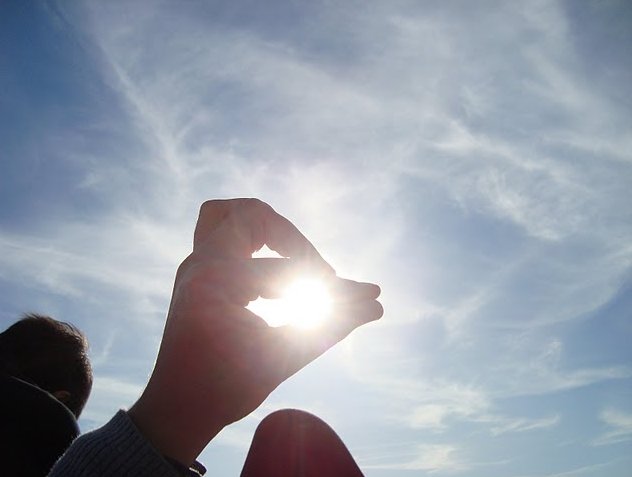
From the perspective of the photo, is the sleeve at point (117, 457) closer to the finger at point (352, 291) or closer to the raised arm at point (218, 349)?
the raised arm at point (218, 349)

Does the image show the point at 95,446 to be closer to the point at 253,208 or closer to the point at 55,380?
the point at 253,208

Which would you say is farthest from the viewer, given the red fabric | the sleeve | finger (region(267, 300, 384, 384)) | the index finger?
the index finger

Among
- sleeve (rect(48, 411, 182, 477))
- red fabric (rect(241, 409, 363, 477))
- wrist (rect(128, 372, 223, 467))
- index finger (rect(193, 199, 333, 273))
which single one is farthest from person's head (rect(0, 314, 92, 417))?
red fabric (rect(241, 409, 363, 477))

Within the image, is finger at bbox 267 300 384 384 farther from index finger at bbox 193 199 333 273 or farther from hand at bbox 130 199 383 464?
index finger at bbox 193 199 333 273

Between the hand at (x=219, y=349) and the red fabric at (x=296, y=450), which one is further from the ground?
the hand at (x=219, y=349)

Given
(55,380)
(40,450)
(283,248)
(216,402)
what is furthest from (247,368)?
(55,380)

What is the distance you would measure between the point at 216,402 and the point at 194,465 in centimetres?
33

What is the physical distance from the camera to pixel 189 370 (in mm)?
1651

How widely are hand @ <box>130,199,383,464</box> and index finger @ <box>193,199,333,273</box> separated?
21cm

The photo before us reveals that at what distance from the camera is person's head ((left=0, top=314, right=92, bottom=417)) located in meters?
4.97

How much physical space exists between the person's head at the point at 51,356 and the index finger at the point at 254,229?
3.34 m

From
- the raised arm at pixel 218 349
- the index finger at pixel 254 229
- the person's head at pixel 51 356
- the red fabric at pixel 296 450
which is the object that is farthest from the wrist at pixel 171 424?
the person's head at pixel 51 356

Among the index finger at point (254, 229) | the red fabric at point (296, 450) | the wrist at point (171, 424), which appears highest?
the index finger at point (254, 229)

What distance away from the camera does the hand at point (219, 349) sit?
1.62 metres
